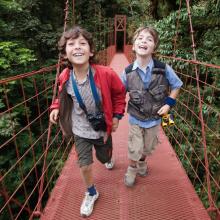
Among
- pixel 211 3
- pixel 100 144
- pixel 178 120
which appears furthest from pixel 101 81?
pixel 211 3

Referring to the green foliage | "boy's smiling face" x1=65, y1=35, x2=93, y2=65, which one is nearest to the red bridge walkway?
"boy's smiling face" x1=65, y1=35, x2=93, y2=65

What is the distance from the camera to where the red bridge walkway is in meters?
1.42

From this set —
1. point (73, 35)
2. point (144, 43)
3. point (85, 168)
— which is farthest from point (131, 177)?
point (73, 35)

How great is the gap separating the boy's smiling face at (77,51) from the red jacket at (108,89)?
88 mm

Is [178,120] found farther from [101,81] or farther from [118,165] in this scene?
[101,81]

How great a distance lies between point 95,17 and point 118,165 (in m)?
8.28

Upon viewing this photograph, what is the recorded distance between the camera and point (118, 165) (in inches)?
75.9

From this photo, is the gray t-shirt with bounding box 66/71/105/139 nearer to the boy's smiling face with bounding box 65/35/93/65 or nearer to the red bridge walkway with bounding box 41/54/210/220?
the boy's smiling face with bounding box 65/35/93/65

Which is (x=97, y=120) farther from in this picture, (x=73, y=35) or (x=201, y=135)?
(x=201, y=135)

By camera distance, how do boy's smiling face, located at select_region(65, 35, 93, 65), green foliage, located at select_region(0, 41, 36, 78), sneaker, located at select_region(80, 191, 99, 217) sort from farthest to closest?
green foliage, located at select_region(0, 41, 36, 78), sneaker, located at select_region(80, 191, 99, 217), boy's smiling face, located at select_region(65, 35, 93, 65)

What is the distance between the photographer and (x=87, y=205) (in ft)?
4.71

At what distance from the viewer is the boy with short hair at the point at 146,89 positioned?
148cm

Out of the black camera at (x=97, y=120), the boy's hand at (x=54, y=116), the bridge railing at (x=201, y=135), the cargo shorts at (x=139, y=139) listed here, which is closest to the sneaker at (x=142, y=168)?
the cargo shorts at (x=139, y=139)

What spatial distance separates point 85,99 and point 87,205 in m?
0.54
